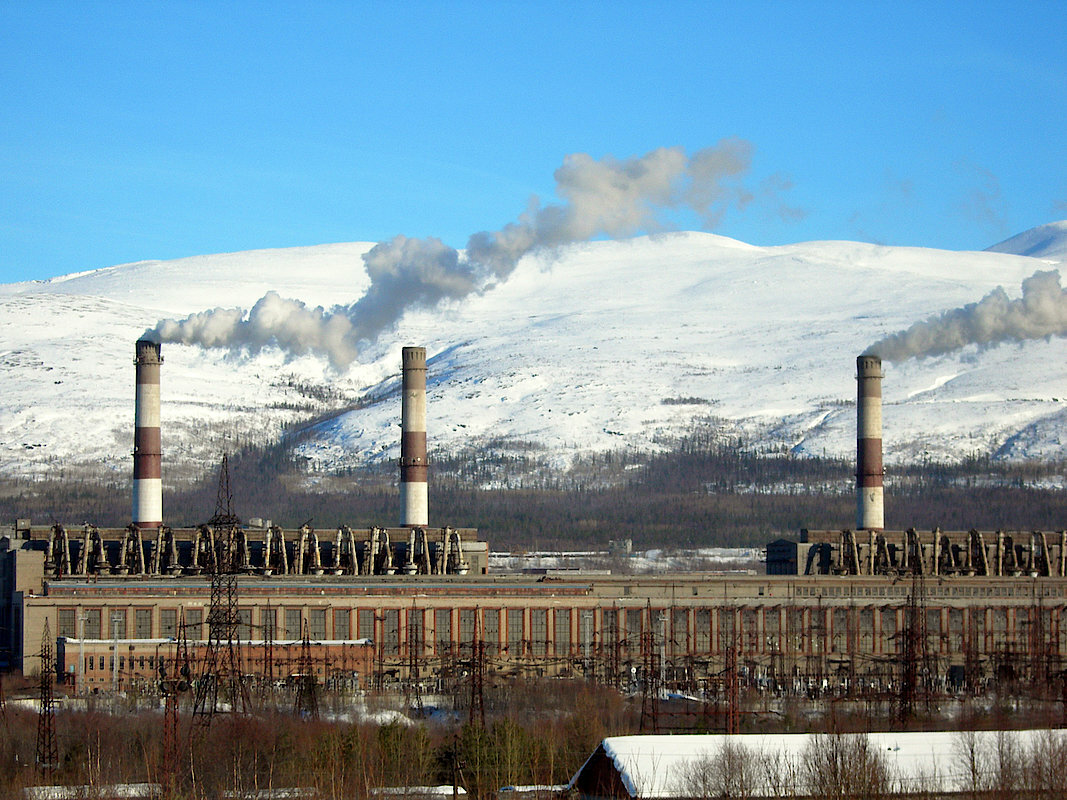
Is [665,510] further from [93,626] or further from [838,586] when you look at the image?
[93,626]

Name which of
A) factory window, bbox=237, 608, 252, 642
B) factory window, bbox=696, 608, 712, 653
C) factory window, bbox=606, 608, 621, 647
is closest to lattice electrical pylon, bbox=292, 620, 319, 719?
factory window, bbox=237, 608, 252, 642

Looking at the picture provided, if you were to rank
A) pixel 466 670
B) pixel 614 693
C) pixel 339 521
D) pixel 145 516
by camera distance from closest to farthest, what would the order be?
pixel 614 693, pixel 466 670, pixel 145 516, pixel 339 521

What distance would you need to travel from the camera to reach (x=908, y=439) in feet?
472

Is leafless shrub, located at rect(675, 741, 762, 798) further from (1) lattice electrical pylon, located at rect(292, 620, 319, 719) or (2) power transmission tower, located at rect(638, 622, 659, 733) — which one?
(1) lattice electrical pylon, located at rect(292, 620, 319, 719)

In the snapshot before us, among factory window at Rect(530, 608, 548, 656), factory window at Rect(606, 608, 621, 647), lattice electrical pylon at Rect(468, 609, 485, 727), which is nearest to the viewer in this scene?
lattice electrical pylon at Rect(468, 609, 485, 727)

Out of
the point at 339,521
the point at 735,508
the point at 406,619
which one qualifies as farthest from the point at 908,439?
the point at 406,619

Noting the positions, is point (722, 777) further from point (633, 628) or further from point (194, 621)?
point (194, 621)

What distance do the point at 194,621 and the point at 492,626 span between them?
1116cm

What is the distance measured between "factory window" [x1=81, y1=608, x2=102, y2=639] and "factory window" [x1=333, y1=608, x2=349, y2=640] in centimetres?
860

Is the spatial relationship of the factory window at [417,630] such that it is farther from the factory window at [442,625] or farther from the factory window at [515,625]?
the factory window at [515,625]

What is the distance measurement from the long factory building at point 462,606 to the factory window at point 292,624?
7 cm

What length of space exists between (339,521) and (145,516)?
164 ft

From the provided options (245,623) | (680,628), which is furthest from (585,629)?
(245,623)

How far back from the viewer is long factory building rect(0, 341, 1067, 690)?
2447 inches
